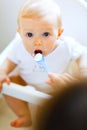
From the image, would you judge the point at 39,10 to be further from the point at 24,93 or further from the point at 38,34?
the point at 24,93

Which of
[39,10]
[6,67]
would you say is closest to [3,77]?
[6,67]

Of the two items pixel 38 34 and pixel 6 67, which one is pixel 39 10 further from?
pixel 6 67

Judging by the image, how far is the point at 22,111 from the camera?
0.60 meters

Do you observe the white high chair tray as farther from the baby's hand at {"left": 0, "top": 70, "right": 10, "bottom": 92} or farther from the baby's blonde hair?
the baby's blonde hair

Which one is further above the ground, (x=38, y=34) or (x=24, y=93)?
(x=38, y=34)

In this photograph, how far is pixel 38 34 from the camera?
22.5 inches

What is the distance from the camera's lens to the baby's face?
57 centimetres

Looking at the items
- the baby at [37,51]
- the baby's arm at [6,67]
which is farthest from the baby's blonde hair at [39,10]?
the baby's arm at [6,67]

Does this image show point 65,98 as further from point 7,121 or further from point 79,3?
point 79,3

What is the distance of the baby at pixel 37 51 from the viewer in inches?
22.4

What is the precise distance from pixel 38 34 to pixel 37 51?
0.03 meters

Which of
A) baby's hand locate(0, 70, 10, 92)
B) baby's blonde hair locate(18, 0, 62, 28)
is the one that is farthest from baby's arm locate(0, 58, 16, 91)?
baby's blonde hair locate(18, 0, 62, 28)

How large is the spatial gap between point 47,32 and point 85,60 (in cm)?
11

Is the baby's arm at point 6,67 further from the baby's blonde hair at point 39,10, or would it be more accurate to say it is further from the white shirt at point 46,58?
the baby's blonde hair at point 39,10
